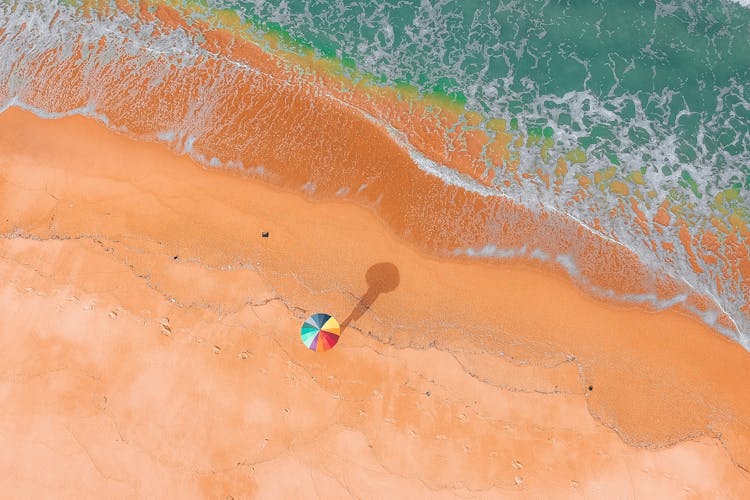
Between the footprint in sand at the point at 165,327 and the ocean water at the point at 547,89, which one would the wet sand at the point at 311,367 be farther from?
the ocean water at the point at 547,89

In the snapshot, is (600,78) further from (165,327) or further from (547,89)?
(165,327)

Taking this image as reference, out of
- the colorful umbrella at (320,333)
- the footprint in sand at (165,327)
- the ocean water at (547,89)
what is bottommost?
the footprint in sand at (165,327)

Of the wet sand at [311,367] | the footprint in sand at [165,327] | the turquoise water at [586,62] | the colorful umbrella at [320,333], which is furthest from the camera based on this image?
the turquoise water at [586,62]

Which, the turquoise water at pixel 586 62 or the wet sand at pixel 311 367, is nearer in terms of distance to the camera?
the wet sand at pixel 311 367

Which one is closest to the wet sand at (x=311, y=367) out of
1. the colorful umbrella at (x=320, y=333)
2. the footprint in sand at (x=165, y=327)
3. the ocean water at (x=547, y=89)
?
the footprint in sand at (x=165, y=327)

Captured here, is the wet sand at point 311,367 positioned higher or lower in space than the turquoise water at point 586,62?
lower

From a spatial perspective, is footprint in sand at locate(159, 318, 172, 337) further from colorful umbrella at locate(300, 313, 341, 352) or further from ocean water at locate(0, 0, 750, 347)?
ocean water at locate(0, 0, 750, 347)

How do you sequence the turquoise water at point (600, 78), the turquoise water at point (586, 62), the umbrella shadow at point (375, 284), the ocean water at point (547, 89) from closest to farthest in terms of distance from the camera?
the umbrella shadow at point (375, 284)
the ocean water at point (547, 89)
the turquoise water at point (600, 78)
the turquoise water at point (586, 62)
